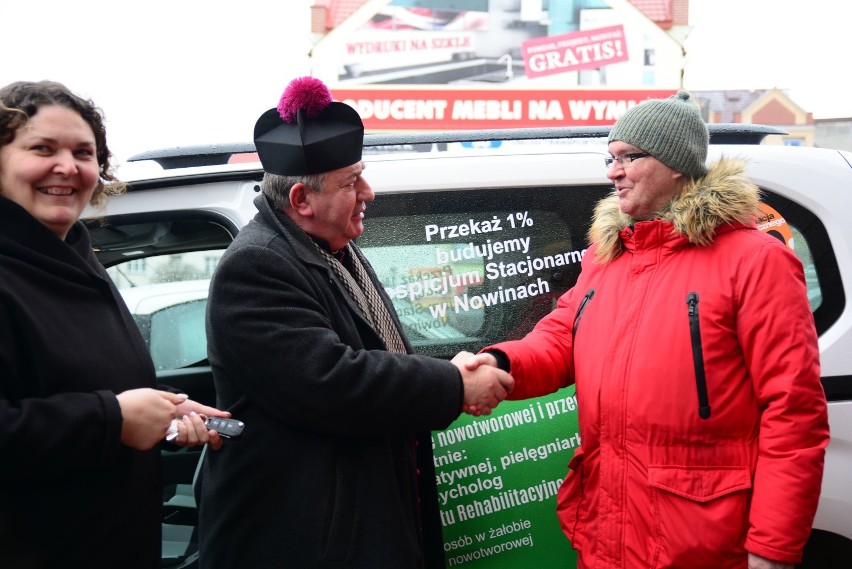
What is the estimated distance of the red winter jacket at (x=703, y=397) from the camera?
179 cm

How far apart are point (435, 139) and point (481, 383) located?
1.04 m

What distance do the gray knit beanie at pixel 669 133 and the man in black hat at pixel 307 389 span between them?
0.71m

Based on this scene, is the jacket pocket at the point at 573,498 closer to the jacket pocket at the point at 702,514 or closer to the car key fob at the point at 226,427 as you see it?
the jacket pocket at the point at 702,514

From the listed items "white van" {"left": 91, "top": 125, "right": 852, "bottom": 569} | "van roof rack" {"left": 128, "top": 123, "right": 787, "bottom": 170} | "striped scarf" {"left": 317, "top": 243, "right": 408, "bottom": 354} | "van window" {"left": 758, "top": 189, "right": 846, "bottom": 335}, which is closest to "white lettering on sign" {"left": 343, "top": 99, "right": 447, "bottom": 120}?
"van roof rack" {"left": 128, "top": 123, "right": 787, "bottom": 170}

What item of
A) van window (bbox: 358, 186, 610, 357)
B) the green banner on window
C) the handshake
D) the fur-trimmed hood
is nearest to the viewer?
the fur-trimmed hood

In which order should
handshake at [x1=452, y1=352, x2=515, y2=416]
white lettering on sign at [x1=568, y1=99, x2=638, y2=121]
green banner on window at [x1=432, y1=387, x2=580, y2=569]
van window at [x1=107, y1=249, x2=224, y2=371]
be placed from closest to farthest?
handshake at [x1=452, y1=352, x2=515, y2=416] → green banner on window at [x1=432, y1=387, x2=580, y2=569] → van window at [x1=107, y1=249, x2=224, y2=371] → white lettering on sign at [x1=568, y1=99, x2=638, y2=121]

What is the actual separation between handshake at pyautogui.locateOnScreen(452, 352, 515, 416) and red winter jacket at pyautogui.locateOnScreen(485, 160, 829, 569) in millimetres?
205

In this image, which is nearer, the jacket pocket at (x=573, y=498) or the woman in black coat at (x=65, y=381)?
the woman in black coat at (x=65, y=381)

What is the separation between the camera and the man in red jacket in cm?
180

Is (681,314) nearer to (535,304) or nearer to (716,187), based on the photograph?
(716,187)

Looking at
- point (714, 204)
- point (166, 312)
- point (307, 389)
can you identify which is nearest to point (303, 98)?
point (307, 389)

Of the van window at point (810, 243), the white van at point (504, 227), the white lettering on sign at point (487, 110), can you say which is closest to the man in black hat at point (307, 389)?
the white van at point (504, 227)

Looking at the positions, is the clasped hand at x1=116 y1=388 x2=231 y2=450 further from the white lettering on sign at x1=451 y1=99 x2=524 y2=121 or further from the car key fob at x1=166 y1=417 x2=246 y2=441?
the white lettering on sign at x1=451 y1=99 x2=524 y2=121

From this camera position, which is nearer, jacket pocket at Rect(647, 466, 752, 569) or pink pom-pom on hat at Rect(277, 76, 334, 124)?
jacket pocket at Rect(647, 466, 752, 569)
